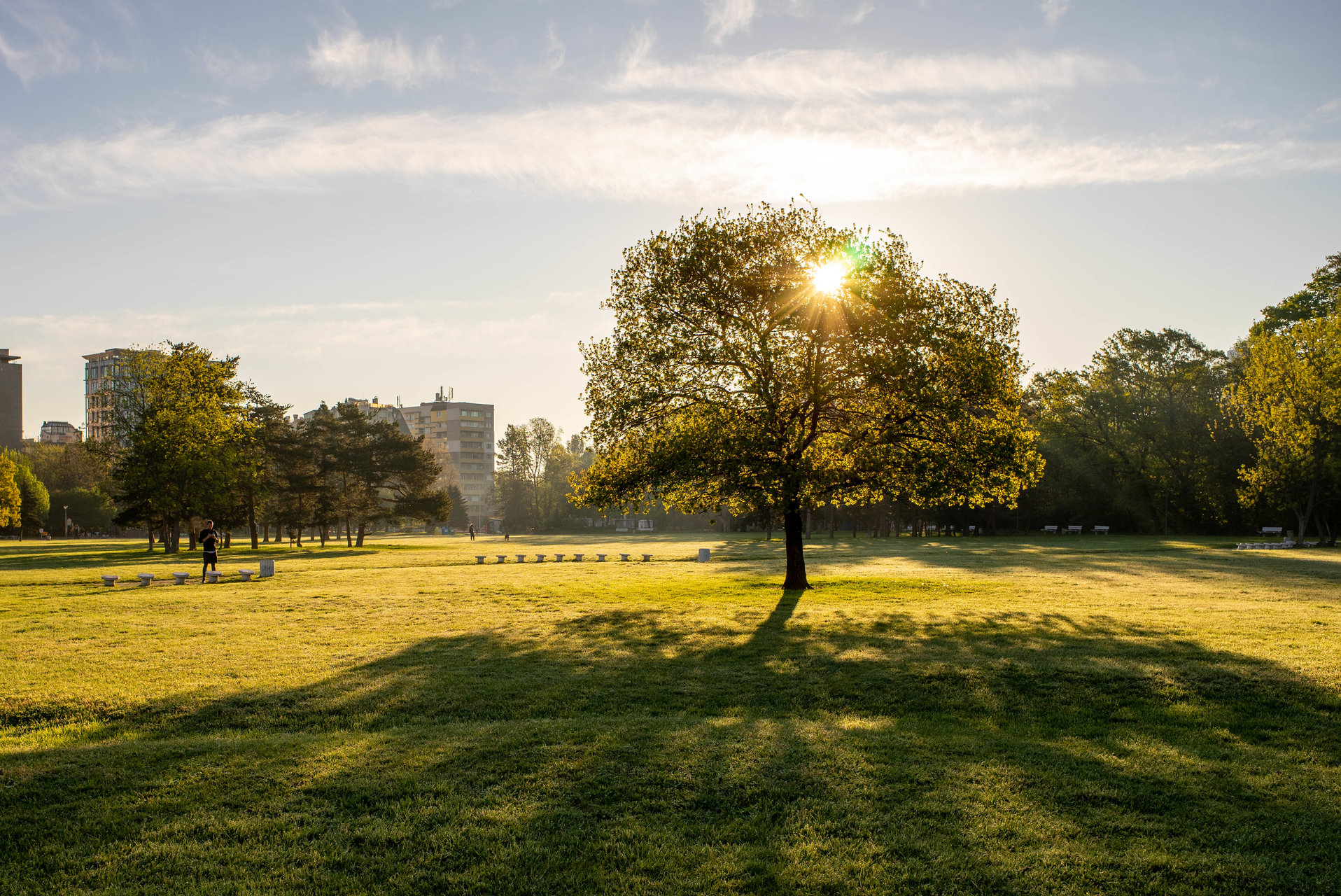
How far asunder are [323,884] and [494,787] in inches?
73.8

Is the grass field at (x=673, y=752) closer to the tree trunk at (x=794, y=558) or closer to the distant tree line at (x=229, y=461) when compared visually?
the tree trunk at (x=794, y=558)

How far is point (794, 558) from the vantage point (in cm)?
2567

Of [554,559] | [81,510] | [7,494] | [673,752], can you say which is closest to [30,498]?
[81,510]

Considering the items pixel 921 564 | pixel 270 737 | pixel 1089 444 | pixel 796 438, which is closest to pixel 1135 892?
pixel 270 737

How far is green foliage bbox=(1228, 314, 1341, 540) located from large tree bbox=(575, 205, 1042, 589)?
1356 inches

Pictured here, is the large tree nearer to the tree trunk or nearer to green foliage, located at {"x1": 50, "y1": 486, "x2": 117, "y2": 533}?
the tree trunk

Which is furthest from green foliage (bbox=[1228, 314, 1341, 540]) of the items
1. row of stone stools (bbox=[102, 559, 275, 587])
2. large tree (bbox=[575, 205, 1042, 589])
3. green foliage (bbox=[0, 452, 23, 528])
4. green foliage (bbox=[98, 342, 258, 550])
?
green foliage (bbox=[0, 452, 23, 528])

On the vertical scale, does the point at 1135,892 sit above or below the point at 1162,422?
below

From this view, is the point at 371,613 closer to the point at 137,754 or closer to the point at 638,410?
the point at 638,410

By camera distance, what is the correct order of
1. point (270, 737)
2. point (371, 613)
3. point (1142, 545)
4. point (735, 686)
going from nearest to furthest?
point (270, 737)
point (735, 686)
point (371, 613)
point (1142, 545)

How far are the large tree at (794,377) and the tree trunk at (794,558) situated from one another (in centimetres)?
185

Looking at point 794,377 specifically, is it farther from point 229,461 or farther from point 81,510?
point 81,510

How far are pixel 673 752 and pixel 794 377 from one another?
1647 cm

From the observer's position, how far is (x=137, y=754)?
8.36 metres
